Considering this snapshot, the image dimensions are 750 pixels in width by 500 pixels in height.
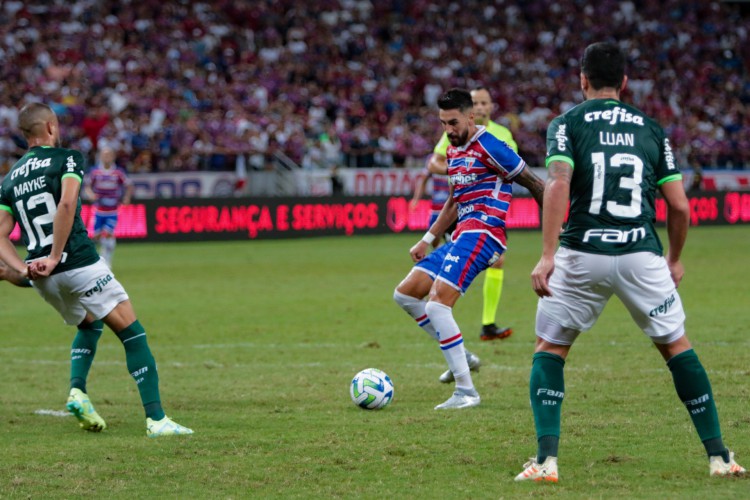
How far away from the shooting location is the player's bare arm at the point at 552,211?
536cm

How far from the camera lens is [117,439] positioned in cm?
725

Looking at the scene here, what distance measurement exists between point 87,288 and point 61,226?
1.58 feet

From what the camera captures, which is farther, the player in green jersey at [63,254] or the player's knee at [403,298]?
the player's knee at [403,298]

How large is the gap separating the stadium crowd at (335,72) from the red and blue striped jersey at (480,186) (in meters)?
21.2

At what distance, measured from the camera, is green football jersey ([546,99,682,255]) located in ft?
18.1

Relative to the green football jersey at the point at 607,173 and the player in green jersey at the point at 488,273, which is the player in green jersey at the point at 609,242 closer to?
the green football jersey at the point at 607,173

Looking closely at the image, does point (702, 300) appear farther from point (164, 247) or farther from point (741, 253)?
point (164, 247)

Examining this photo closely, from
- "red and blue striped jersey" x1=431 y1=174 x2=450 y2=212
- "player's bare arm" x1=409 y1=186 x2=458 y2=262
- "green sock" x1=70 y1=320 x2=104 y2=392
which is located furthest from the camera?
"red and blue striped jersey" x1=431 y1=174 x2=450 y2=212

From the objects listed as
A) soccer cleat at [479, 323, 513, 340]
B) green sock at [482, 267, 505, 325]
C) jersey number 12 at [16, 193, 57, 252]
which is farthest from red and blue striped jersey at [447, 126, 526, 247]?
soccer cleat at [479, 323, 513, 340]

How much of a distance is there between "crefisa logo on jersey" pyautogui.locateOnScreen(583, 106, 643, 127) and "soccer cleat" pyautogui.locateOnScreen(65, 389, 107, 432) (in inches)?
158

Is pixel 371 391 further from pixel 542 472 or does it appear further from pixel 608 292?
pixel 608 292

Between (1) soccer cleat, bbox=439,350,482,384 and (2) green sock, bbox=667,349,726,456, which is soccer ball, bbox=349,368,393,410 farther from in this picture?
(2) green sock, bbox=667,349,726,456

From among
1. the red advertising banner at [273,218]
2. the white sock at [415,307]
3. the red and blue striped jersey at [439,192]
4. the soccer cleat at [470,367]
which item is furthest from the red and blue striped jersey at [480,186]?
the red advertising banner at [273,218]

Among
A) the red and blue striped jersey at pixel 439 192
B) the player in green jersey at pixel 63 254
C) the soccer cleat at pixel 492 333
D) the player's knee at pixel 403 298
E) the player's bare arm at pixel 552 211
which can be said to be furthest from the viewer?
the red and blue striped jersey at pixel 439 192
